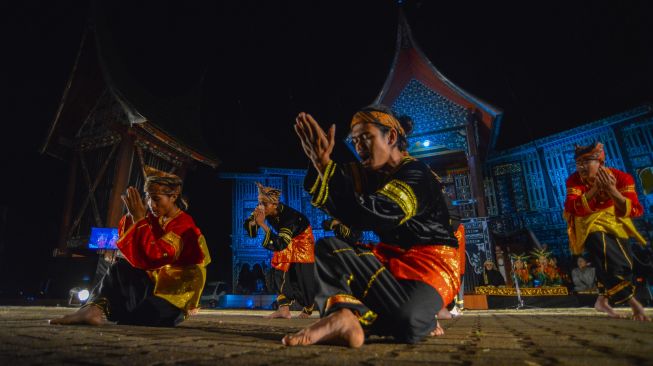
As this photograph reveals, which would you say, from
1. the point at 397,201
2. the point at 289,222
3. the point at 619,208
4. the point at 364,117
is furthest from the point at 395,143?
the point at 289,222

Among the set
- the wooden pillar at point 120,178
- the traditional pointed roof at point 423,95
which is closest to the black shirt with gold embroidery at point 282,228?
the wooden pillar at point 120,178

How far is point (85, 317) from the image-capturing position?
2619mm

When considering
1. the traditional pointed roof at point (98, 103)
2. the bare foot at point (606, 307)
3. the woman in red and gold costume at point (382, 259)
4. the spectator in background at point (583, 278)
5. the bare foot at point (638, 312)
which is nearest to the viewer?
the woman in red and gold costume at point (382, 259)

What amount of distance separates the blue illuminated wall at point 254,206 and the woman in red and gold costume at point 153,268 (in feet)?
35.0

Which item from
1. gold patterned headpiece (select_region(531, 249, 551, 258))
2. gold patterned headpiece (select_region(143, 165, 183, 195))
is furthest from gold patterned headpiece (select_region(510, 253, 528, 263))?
gold patterned headpiece (select_region(143, 165, 183, 195))

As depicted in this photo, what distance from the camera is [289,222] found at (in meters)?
5.16

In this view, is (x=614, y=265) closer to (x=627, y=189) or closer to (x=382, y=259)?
(x=627, y=189)

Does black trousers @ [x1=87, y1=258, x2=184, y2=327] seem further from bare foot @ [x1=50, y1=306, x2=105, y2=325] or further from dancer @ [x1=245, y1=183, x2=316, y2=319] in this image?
dancer @ [x1=245, y1=183, x2=316, y2=319]

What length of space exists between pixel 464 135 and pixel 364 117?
954cm

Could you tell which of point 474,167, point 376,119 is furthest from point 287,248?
point 474,167

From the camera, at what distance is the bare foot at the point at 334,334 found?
1.40 metres

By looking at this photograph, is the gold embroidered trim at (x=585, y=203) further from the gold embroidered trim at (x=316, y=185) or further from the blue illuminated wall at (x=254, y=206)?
the blue illuminated wall at (x=254, y=206)

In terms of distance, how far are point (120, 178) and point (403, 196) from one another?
420 inches

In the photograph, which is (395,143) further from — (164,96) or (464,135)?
(164,96)
